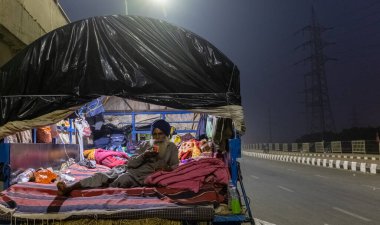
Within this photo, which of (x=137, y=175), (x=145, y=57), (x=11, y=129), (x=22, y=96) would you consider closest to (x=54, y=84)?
(x=22, y=96)

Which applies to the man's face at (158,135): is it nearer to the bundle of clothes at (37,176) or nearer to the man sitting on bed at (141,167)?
the man sitting on bed at (141,167)

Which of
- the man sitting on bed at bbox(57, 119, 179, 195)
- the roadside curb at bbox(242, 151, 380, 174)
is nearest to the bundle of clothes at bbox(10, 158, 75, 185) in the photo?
the man sitting on bed at bbox(57, 119, 179, 195)

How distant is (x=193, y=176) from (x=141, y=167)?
0.92 metres

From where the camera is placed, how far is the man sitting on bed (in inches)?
180

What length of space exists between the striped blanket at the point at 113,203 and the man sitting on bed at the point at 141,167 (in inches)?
7.1

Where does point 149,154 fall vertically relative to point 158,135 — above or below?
below

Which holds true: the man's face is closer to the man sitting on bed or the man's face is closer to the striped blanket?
the man sitting on bed

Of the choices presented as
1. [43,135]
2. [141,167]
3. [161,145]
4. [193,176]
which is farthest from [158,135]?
[43,135]

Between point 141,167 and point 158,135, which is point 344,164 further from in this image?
point 141,167

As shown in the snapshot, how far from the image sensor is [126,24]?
200 inches

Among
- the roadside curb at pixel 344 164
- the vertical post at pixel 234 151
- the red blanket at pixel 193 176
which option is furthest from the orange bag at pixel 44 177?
the roadside curb at pixel 344 164

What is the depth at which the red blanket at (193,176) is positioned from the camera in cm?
434

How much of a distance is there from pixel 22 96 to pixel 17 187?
1093mm

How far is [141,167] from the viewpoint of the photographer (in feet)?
16.5
